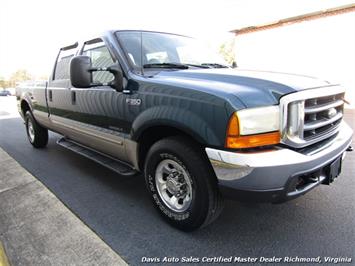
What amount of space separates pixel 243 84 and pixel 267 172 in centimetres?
71

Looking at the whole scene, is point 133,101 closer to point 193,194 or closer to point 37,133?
point 193,194

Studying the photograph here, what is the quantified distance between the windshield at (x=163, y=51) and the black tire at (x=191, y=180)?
0.97 meters

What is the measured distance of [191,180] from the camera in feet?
7.57

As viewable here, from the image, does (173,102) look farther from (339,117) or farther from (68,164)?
(68,164)

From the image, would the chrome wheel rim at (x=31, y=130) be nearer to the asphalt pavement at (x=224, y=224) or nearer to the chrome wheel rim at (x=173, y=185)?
the asphalt pavement at (x=224, y=224)

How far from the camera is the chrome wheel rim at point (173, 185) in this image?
245 centimetres

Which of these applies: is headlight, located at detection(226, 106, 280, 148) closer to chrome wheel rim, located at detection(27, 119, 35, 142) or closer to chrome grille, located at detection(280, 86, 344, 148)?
chrome grille, located at detection(280, 86, 344, 148)

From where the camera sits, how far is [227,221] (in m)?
2.70

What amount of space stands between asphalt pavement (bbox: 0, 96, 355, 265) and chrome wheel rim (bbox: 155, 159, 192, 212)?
25cm

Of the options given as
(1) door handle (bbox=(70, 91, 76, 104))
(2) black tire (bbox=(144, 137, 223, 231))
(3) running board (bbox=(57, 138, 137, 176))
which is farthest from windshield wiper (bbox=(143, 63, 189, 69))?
(1) door handle (bbox=(70, 91, 76, 104))

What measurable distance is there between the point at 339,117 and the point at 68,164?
3865 mm

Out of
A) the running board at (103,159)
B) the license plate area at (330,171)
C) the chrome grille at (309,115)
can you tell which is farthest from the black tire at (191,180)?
the license plate area at (330,171)

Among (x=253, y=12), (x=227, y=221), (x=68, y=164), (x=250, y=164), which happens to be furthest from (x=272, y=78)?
(x=253, y=12)

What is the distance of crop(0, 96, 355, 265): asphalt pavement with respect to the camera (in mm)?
2291
